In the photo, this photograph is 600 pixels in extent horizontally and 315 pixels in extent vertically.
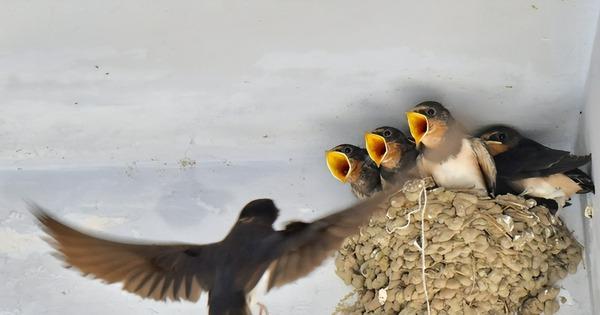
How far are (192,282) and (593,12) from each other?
136 cm

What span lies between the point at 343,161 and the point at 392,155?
162 mm

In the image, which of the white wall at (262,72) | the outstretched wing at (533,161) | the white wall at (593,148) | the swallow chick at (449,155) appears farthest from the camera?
the swallow chick at (449,155)

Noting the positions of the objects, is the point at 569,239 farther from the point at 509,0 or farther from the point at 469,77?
the point at 509,0

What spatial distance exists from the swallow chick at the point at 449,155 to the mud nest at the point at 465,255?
0.08 metres

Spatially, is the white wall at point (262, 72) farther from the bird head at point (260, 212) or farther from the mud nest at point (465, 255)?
the mud nest at point (465, 255)

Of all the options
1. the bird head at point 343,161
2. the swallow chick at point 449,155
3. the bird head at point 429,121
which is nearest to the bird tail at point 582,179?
the swallow chick at point 449,155

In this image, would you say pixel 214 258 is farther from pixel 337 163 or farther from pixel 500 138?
pixel 500 138

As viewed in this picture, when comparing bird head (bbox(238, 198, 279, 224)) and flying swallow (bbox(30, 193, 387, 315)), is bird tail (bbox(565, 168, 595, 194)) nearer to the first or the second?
Answer: flying swallow (bbox(30, 193, 387, 315))

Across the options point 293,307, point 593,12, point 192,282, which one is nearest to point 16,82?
point 192,282

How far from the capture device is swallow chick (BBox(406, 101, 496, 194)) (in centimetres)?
318

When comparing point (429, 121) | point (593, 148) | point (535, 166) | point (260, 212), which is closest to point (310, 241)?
point (260, 212)

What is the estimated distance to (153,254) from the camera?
3.08 metres

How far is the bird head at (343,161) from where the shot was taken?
10.9ft

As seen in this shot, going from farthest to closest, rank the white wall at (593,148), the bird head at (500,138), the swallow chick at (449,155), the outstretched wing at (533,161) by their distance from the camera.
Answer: the bird head at (500,138) → the swallow chick at (449,155) → the outstretched wing at (533,161) → the white wall at (593,148)
